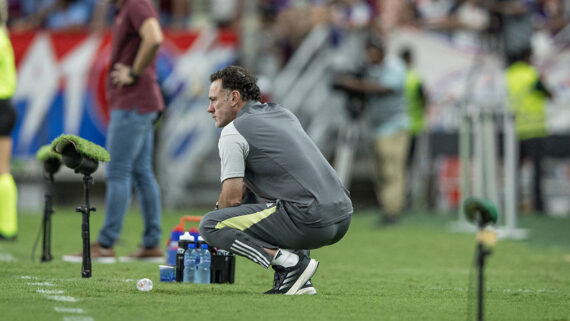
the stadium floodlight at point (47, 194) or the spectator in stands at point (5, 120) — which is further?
the spectator in stands at point (5, 120)

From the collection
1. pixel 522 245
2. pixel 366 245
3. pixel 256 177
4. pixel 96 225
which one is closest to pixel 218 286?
pixel 256 177

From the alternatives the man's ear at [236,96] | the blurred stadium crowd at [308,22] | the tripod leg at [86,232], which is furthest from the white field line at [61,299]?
the blurred stadium crowd at [308,22]

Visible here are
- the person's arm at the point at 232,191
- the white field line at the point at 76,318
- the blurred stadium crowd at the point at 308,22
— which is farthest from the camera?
the blurred stadium crowd at the point at 308,22

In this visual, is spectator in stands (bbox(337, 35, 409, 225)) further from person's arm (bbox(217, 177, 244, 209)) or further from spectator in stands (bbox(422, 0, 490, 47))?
person's arm (bbox(217, 177, 244, 209))

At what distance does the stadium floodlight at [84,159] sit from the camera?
6.41 metres

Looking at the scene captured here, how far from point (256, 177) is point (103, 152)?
46.4 inches

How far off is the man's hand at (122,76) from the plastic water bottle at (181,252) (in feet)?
6.33

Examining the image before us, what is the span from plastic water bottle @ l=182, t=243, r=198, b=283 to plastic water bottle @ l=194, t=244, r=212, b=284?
0.03 meters

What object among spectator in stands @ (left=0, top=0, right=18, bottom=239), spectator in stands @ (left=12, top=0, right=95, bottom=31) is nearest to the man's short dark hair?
spectator in stands @ (left=0, top=0, right=18, bottom=239)

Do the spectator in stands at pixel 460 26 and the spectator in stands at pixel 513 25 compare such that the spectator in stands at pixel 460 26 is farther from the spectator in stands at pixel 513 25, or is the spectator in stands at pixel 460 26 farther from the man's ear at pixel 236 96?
the man's ear at pixel 236 96

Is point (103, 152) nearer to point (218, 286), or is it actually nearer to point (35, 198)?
point (218, 286)

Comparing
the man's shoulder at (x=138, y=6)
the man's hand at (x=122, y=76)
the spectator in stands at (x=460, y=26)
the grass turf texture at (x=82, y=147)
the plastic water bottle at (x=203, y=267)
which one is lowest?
the plastic water bottle at (x=203, y=267)

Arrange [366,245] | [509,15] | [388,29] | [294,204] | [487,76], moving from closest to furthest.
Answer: [294,204], [366,245], [509,15], [487,76], [388,29]

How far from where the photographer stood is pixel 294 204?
19.1ft
